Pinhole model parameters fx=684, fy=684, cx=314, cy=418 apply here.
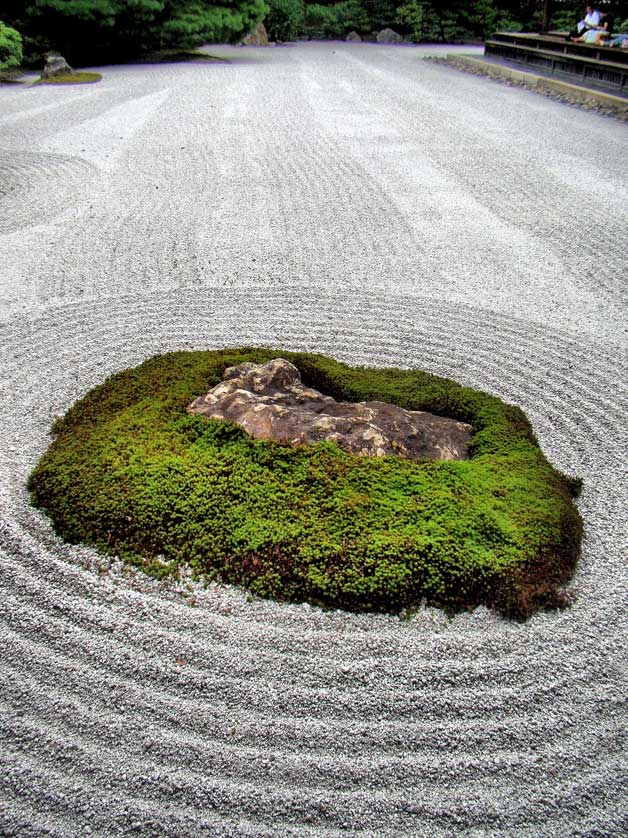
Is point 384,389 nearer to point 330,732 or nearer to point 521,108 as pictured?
point 330,732

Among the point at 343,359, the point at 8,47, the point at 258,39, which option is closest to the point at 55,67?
the point at 8,47

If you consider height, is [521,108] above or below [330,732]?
below

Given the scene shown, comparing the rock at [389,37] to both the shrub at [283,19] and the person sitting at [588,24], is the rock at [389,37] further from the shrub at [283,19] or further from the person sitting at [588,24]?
the person sitting at [588,24]

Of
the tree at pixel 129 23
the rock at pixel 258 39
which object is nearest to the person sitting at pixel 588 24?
the tree at pixel 129 23

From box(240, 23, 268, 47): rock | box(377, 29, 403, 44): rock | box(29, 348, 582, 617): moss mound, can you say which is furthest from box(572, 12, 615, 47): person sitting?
box(29, 348, 582, 617): moss mound

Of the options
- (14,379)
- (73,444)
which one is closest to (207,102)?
(14,379)

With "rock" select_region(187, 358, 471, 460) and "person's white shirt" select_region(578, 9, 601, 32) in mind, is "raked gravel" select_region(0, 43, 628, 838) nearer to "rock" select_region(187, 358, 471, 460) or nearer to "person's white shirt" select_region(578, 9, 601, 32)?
"rock" select_region(187, 358, 471, 460)

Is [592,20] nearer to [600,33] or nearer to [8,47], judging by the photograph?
[600,33]
